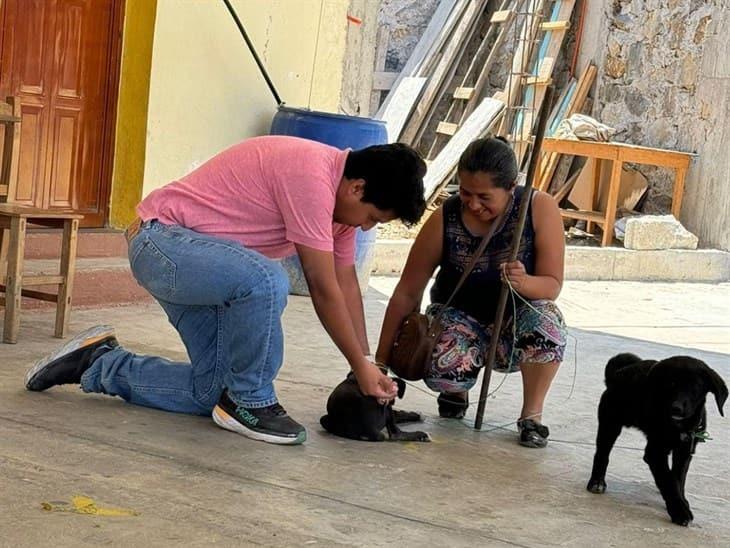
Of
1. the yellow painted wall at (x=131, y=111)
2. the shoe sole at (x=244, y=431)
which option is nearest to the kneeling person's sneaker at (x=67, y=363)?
the shoe sole at (x=244, y=431)

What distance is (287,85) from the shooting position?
797 cm

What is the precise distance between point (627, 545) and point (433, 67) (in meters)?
10.3

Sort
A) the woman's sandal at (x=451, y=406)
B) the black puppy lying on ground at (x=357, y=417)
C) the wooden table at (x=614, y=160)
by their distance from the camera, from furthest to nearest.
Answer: the wooden table at (x=614, y=160) → the woman's sandal at (x=451, y=406) → the black puppy lying on ground at (x=357, y=417)

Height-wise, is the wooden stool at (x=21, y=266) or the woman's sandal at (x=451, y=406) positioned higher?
the wooden stool at (x=21, y=266)

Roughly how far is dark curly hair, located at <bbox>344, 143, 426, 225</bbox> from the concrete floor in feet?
2.68

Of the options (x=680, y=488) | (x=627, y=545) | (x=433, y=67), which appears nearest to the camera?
(x=627, y=545)

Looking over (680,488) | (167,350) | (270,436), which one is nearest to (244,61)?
(167,350)

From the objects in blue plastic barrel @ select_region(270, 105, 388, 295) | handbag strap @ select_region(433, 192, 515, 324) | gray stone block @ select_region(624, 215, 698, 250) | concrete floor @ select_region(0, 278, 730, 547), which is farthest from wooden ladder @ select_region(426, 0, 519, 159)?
handbag strap @ select_region(433, 192, 515, 324)

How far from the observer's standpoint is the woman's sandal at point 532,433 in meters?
4.36

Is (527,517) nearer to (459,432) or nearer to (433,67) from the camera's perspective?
(459,432)

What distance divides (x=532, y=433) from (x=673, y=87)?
7.98m

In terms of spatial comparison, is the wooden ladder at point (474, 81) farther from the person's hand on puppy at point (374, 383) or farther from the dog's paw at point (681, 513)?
the dog's paw at point (681, 513)

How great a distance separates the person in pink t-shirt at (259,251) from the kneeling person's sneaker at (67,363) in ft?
0.42

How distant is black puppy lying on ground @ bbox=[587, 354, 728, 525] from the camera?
3525mm
